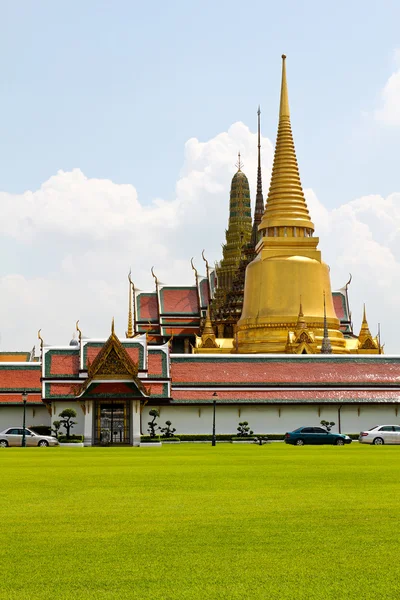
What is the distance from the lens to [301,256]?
5778 centimetres

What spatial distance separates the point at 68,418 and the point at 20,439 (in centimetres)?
383

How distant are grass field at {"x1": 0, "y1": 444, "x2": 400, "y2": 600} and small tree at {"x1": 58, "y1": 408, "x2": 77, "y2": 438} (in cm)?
2181

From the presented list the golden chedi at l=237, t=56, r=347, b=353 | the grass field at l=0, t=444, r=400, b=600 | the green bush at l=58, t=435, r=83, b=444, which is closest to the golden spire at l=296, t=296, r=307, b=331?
the golden chedi at l=237, t=56, r=347, b=353

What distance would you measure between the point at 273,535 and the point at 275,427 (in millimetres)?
32056

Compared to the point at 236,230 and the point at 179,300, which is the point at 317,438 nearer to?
the point at 179,300

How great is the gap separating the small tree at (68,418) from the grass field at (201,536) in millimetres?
21805

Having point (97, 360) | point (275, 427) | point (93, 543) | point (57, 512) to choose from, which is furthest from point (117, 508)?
point (275, 427)

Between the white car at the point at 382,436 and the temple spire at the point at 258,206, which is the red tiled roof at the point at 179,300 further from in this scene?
the white car at the point at 382,436

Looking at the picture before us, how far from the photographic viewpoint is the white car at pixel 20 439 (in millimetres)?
35438

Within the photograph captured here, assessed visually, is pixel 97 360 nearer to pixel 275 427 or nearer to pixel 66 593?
pixel 275 427

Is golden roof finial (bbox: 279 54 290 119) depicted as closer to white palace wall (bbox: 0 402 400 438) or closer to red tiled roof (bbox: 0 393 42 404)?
white palace wall (bbox: 0 402 400 438)

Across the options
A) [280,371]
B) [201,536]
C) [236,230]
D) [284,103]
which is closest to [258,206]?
[236,230]

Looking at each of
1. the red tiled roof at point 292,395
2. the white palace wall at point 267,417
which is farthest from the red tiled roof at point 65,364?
the red tiled roof at point 292,395

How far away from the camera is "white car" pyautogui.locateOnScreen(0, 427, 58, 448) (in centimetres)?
3544
